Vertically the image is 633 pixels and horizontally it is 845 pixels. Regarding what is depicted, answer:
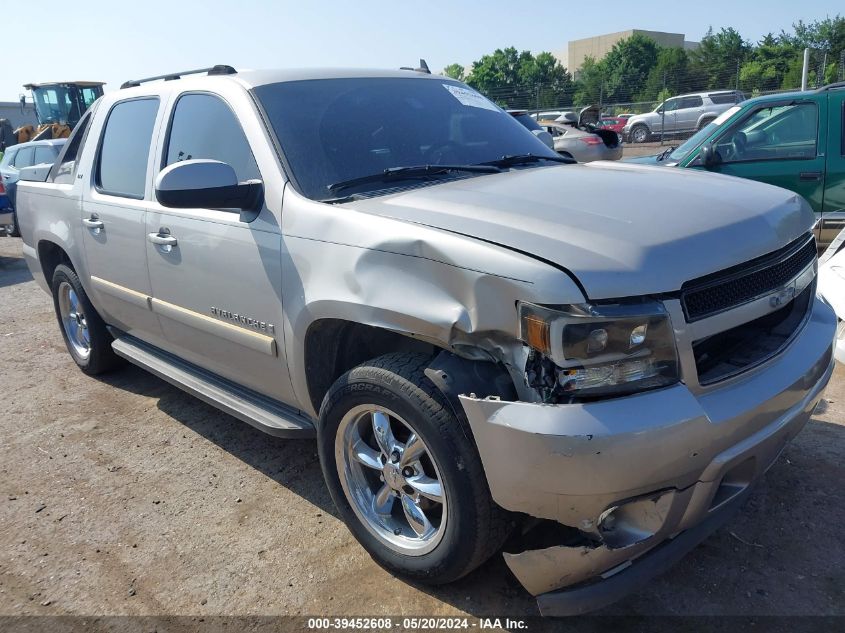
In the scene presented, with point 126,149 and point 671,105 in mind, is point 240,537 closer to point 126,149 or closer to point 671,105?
point 126,149

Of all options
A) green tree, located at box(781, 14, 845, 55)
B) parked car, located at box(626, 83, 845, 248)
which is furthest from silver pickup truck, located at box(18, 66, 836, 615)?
green tree, located at box(781, 14, 845, 55)

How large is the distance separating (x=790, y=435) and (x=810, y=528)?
0.68 meters

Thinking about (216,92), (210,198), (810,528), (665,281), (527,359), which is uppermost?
(216,92)

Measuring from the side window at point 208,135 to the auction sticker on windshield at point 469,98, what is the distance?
3.93 ft

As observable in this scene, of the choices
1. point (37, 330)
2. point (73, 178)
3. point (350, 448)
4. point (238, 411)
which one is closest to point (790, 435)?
point (350, 448)

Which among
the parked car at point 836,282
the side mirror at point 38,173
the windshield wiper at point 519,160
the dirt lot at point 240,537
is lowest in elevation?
the dirt lot at point 240,537

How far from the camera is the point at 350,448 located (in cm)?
276

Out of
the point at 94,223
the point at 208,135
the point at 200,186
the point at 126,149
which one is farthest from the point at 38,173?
the point at 200,186

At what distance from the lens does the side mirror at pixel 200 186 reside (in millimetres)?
2758

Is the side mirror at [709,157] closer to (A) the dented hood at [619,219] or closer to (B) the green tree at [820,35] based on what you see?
(A) the dented hood at [619,219]

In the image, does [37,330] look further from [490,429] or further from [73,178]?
[490,429]

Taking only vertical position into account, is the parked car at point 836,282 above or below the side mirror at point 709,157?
below

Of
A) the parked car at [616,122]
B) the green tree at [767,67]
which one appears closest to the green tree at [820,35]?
the green tree at [767,67]

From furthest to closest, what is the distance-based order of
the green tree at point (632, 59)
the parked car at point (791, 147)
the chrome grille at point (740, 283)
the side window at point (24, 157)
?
the green tree at point (632, 59), the side window at point (24, 157), the parked car at point (791, 147), the chrome grille at point (740, 283)
